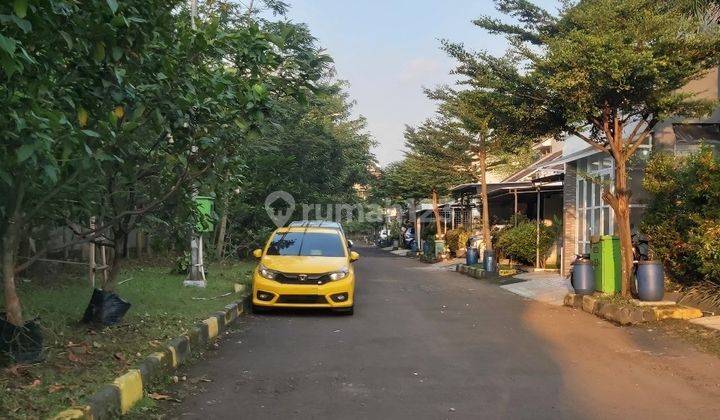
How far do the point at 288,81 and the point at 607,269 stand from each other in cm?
814

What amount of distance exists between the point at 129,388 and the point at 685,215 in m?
10.3

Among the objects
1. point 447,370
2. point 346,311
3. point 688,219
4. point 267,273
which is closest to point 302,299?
point 267,273

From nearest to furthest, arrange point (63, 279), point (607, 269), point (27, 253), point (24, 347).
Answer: point (24, 347), point (27, 253), point (63, 279), point (607, 269)

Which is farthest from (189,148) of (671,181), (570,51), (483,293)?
(483,293)

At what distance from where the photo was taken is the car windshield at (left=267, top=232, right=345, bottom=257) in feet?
39.9

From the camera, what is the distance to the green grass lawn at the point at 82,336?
16.2 ft

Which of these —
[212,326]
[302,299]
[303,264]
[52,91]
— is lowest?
[212,326]

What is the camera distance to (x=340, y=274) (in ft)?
37.2

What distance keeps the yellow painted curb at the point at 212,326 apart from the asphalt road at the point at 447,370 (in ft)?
0.84

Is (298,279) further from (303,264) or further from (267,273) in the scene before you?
(267,273)

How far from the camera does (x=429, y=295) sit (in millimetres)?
15477

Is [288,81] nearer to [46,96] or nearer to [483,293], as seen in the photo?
[46,96]

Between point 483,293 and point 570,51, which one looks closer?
point 570,51

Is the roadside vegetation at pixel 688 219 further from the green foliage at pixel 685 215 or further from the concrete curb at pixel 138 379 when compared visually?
the concrete curb at pixel 138 379
